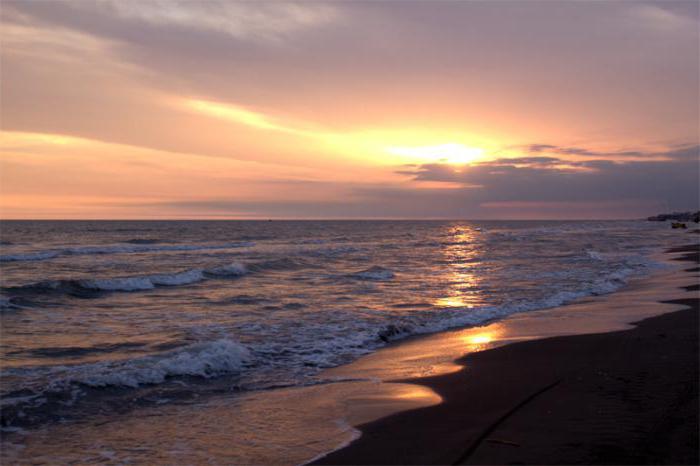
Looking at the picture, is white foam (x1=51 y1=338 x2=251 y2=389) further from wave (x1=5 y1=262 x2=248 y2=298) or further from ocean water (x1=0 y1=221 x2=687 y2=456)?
wave (x1=5 y1=262 x2=248 y2=298)

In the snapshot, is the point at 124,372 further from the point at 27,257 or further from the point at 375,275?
the point at 27,257

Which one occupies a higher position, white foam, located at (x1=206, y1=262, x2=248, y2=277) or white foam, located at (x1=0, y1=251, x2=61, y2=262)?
white foam, located at (x1=0, y1=251, x2=61, y2=262)

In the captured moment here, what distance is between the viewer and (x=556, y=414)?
710 cm

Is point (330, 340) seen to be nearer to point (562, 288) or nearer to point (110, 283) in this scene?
point (562, 288)

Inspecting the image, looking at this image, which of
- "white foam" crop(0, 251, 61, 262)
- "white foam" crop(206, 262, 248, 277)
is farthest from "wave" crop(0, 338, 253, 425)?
"white foam" crop(0, 251, 61, 262)

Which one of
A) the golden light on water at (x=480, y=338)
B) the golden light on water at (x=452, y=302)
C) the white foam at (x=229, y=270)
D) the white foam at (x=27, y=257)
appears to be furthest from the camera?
the white foam at (x=27, y=257)

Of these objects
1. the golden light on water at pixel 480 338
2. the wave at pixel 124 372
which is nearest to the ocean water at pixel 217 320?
the wave at pixel 124 372

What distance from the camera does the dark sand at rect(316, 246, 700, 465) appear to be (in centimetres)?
582

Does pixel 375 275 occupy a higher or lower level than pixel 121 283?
lower

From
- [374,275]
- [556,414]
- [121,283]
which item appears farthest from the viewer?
[374,275]

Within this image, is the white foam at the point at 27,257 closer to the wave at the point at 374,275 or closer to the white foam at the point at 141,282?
the white foam at the point at 141,282

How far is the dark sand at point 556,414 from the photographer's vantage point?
5.82 m

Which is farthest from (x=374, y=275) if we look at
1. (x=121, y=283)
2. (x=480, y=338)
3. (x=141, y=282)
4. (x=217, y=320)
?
(x=480, y=338)

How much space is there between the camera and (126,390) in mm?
9297
